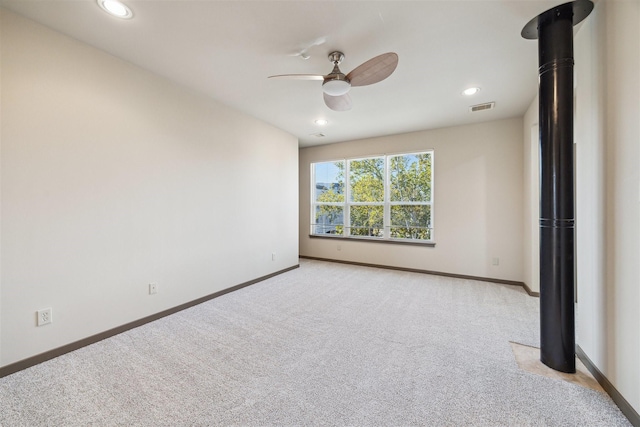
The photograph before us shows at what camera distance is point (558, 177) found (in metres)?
1.88

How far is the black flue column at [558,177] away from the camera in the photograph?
6.09ft

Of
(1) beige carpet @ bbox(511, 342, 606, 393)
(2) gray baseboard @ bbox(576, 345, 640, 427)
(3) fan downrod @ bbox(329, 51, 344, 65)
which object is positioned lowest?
(1) beige carpet @ bbox(511, 342, 606, 393)

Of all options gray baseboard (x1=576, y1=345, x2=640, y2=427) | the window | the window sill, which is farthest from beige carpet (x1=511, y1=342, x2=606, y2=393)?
the window

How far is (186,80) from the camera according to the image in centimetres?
290

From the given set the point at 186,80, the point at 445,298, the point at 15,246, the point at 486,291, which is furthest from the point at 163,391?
the point at 486,291

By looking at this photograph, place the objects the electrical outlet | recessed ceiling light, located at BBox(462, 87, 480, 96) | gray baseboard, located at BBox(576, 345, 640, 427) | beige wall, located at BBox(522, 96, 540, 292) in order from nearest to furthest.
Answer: gray baseboard, located at BBox(576, 345, 640, 427) < the electrical outlet < recessed ceiling light, located at BBox(462, 87, 480, 96) < beige wall, located at BBox(522, 96, 540, 292)

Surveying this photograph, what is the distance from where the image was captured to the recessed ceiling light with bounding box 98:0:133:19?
177 cm

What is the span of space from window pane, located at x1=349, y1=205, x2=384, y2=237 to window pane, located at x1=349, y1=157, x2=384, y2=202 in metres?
0.19

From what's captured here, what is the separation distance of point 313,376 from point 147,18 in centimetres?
290

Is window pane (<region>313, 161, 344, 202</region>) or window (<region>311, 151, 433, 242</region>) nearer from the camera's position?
window (<region>311, 151, 433, 242</region>)

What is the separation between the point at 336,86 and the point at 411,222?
3.31 m

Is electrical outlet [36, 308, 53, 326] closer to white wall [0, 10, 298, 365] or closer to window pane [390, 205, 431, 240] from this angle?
white wall [0, 10, 298, 365]

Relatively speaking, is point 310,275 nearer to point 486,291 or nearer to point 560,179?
point 486,291

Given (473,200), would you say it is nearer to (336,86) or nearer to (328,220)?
(328,220)
